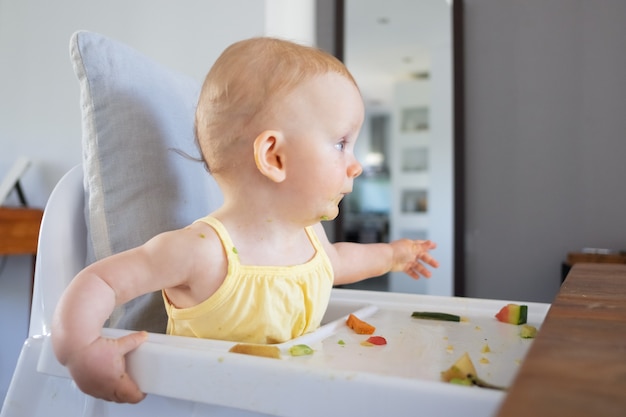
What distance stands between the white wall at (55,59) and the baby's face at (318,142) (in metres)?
1.03

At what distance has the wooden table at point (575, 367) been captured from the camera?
0.67 feet

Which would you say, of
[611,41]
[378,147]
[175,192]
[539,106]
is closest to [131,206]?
[175,192]

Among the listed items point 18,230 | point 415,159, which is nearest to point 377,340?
point 18,230

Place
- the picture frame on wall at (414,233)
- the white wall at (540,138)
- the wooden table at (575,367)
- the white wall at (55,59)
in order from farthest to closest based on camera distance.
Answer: the picture frame on wall at (414,233) < the white wall at (540,138) < the white wall at (55,59) < the wooden table at (575,367)

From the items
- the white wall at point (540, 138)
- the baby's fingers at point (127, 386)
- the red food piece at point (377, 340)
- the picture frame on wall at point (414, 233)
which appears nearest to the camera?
the baby's fingers at point (127, 386)

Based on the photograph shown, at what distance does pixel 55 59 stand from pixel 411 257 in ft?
4.99

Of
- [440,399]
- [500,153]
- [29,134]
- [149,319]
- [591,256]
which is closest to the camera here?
[440,399]

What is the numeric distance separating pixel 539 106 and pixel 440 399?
1872mm

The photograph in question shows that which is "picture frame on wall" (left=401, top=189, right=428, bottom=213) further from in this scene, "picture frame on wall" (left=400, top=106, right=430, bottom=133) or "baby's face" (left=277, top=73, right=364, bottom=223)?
"baby's face" (left=277, top=73, right=364, bottom=223)

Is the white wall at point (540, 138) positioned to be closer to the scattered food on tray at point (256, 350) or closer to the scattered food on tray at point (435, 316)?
the scattered food on tray at point (435, 316)

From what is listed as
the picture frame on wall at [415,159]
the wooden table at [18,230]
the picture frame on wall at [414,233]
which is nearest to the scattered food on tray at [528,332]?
→ the wooden table at [18,230]

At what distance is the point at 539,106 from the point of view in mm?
2000

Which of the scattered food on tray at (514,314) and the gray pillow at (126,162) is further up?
the gray pillow at (126,162)

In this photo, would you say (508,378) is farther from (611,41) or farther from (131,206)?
(611,41)
